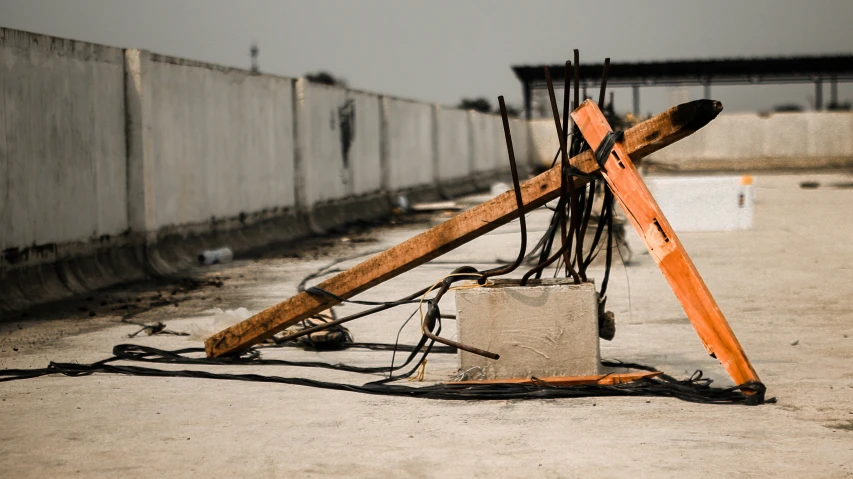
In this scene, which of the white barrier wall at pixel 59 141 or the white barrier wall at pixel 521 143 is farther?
the white barrier wall at pixel 521 143

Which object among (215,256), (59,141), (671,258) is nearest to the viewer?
(671,258)

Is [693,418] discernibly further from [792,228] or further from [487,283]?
[792,228]

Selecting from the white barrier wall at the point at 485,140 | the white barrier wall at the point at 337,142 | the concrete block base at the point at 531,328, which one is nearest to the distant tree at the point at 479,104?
the white barrier wall at the point at 485,140

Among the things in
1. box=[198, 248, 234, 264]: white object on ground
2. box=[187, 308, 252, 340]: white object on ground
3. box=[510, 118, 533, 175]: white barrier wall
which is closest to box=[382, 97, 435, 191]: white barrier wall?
box=[198, 248, 234, 264]: white object on ground

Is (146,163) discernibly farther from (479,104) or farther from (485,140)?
(479,104)

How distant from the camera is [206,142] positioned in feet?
47.0

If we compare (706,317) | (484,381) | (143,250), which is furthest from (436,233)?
(143,250)

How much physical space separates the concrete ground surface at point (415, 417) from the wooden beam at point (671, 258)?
0.29m

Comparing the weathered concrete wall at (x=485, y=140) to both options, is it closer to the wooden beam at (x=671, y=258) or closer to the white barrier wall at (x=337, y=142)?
the white barrier wall at (x=337, y=142)

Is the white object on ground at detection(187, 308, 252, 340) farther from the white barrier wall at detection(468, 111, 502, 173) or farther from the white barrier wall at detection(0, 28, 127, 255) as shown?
the white barrier wall at detection(468, 111, 502, 173)

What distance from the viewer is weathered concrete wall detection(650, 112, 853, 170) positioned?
48531mm

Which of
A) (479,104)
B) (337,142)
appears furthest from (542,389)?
(479,104)

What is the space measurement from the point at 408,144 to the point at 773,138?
90.1 feet

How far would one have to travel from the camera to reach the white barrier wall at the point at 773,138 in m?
48.6
